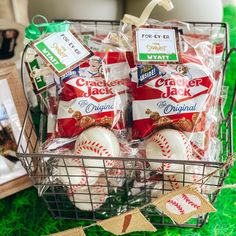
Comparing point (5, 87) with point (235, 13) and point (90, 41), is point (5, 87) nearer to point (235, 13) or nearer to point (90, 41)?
point (90, 41)

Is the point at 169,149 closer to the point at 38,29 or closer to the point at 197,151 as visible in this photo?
the point at 197,151

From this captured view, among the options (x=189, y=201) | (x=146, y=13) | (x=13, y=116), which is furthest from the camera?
(x=13, y=116)

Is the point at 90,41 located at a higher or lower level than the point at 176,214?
higher

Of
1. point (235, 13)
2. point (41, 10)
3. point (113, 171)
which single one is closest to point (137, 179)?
point (113, 171)

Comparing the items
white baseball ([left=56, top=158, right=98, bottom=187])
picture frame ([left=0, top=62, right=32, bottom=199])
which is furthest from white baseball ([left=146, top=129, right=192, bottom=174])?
picture frame ([left=0, top=62, right=32, bottom=199])

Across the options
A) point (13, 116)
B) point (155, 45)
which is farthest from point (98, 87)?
point (13, 116)

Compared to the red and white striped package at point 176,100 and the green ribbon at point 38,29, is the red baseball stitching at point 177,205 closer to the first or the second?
the red and white striped package at point 176,100

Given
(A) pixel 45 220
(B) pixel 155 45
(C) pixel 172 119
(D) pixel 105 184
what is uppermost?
(B) pixel 155 45

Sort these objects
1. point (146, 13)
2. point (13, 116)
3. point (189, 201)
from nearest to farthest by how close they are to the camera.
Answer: point (189, 201), point (146, 13), point (13, 116)
